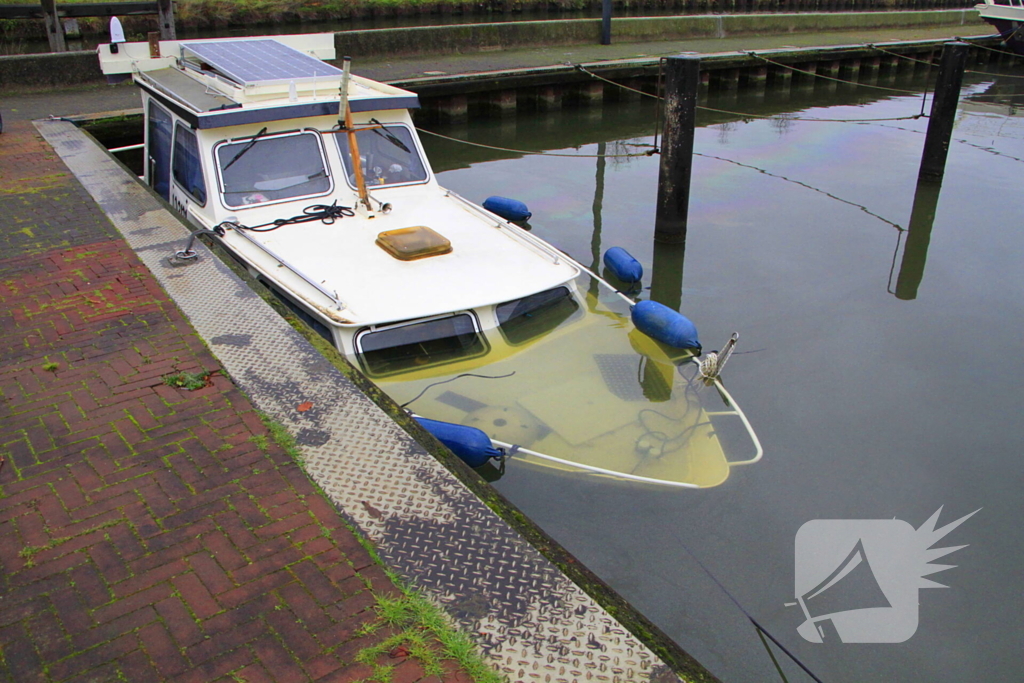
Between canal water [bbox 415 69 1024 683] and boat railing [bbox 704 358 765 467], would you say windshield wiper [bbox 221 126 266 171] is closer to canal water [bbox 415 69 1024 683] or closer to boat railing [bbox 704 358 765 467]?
canal water [bbox 415 69 1024 683]

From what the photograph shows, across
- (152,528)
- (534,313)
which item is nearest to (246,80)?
(534,313)

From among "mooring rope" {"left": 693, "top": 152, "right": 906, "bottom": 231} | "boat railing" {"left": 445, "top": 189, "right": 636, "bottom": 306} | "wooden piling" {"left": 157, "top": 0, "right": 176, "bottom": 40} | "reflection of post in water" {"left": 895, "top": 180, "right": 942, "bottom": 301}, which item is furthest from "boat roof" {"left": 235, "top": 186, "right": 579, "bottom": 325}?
"wooden piling" {"left": 157, "top": 0, "right": 176, "bottom": 40}

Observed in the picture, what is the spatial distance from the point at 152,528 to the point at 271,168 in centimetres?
476

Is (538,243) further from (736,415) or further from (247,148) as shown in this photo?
(247,148)

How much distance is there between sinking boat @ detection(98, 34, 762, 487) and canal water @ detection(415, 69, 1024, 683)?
0.43 meters

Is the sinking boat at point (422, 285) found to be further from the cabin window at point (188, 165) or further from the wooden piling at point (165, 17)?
the wooden piling at point (165, 17)

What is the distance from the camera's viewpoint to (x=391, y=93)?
7.92 meters

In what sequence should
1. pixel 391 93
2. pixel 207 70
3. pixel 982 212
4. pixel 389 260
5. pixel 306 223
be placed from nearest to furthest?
pixel 389 260, pixel 306 223, pixel 391 93, pixel 207 70, pixel 982 212

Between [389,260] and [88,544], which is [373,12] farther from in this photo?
[88,544]

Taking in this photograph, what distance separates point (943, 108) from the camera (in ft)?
39.3

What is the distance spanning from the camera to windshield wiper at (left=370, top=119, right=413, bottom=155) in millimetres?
7758

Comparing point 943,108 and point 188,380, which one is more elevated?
point 943,108

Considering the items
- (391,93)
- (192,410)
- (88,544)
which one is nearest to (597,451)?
(192,410)

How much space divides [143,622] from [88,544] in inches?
22.3
